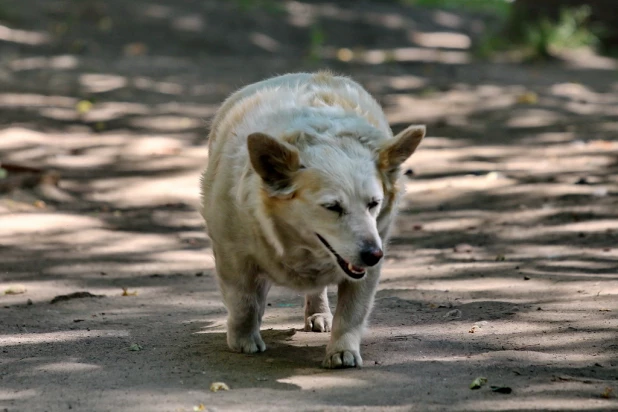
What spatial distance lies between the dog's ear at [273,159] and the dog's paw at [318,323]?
1487 mm

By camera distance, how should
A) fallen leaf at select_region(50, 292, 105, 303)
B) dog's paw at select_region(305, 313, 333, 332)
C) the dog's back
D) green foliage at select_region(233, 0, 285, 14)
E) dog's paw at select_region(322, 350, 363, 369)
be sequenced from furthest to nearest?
green foliage at select_region(233, 0, 285, 14) < fallen leaf at select_region(50, 292, 105, 303) < dog's paw at select_region(305, 313, 333, 332) < the dog's back < dog's paw at select_region(322, 350, 363, 369)

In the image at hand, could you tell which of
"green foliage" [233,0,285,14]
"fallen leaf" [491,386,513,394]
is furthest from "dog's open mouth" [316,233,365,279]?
"green foliage" [233,0,285,14]

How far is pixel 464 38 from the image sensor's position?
794 inches

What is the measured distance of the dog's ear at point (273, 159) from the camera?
4.56 m

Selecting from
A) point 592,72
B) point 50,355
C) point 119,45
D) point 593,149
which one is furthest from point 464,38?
point 50,355

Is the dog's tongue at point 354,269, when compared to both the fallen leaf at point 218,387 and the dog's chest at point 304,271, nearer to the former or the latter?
the dog's chest at point 304,271

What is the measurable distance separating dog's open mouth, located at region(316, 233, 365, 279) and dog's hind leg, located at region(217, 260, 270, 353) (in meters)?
0.69

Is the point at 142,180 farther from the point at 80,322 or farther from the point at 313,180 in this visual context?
the point at 313,180

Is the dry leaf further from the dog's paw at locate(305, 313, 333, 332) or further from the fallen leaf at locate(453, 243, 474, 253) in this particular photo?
the fallen leaf at locate(453, 243, 474, 253)


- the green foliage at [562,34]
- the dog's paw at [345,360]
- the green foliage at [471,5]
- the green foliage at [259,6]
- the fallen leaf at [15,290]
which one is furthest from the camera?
the green foliage at [471,5]

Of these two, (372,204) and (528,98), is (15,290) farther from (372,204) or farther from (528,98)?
(528,98)

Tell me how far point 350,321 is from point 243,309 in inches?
25.1

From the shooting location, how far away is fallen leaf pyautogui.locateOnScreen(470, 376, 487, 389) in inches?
170

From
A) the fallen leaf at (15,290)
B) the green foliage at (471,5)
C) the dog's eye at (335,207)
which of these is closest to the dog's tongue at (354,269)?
the dog's eye at (335,207)
